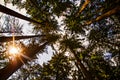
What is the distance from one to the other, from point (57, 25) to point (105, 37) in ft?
13.3

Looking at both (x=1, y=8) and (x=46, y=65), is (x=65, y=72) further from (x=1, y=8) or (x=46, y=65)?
(x=1, y=8)

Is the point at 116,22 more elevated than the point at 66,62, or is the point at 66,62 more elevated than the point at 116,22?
the point at 116,22

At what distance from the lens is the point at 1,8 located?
7.98 m

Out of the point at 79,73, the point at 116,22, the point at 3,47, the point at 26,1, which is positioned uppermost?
the point at 26,1

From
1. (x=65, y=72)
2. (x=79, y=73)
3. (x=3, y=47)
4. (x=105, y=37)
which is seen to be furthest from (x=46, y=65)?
(x=105, y=37)

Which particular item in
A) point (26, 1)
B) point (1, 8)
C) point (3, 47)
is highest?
point (26, 1)

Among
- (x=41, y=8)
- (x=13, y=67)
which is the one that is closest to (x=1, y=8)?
(x=13, y=67)

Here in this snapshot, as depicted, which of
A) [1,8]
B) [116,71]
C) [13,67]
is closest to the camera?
[13,67]

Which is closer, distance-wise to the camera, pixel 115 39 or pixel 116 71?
pixel 116 71

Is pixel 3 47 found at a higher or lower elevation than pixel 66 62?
higher

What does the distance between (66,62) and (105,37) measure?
3697mm

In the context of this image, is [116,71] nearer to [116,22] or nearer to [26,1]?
[116,22]

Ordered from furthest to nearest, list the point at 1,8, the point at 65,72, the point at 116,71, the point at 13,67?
the point at 65,72 < the point at 116,71 < the point at 1,8 < the point at 13,67

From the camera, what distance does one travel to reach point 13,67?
22.3ft
